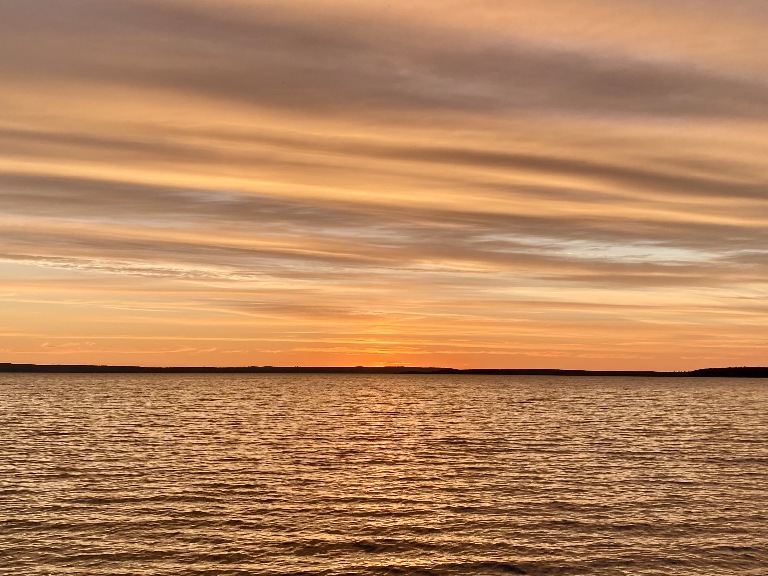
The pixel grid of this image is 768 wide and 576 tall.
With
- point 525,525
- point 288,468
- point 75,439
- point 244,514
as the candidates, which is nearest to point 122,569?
point 244,514

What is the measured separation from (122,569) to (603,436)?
7329 centimetres

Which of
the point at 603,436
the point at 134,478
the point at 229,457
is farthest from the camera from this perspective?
the point at 603,436

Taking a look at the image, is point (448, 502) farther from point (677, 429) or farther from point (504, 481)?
point (677, 429)

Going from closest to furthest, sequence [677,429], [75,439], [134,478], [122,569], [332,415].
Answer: [122,569]
[134,478]
[75,439]
[677,429]
[332,415]

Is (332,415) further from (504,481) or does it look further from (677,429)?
(504,481)

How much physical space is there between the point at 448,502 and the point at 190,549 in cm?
1889

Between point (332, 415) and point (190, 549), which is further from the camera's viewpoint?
point (332, 415)

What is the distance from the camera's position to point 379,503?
51594 millimetres

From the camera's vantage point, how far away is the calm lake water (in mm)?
38156

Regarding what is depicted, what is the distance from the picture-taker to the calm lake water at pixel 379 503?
38.2 m

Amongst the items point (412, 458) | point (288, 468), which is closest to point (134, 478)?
point (288, 468)

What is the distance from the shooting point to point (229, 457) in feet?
239

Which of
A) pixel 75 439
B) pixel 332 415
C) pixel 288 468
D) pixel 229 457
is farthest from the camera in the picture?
pixel 332 415

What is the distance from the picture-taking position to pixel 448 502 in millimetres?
51781
